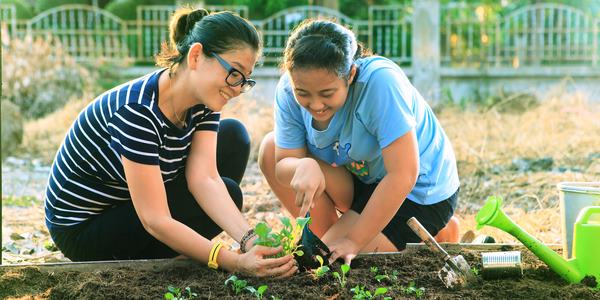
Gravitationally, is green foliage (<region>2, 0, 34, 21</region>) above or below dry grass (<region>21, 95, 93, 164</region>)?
above

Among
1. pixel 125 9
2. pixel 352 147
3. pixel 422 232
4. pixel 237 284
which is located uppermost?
pixel 125 9

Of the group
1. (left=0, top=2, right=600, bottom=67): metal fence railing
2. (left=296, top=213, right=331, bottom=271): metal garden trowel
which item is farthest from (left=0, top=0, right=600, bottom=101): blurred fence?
(left=296, top=213, right=331, bottom=271): metal garden trowel

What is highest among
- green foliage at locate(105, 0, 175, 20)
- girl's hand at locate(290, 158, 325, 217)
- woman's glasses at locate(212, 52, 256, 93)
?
green foliage at locate(105, 0, 175, 20)

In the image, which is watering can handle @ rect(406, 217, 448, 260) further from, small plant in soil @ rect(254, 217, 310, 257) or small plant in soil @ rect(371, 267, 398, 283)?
small plant in soil @ rect(254, 217, 310, 257)

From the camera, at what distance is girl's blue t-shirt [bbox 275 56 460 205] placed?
2.71 m

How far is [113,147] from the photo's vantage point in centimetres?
266

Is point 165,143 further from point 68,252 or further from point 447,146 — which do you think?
point 447,146

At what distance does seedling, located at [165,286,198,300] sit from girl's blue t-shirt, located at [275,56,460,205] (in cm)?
84

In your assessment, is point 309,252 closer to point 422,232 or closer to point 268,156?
point 422,232

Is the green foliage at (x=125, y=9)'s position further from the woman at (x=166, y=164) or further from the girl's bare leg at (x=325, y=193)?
the woman at (x=166, y=164)

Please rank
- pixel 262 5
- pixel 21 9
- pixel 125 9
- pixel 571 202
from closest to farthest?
pixel 571 202, pixel 125 9, pixel 21 9, pixel 262 5

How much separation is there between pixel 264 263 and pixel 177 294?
304mm

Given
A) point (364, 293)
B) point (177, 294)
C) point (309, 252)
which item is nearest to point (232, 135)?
point (309, 252)

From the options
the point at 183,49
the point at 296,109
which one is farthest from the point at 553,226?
the point at 183,49
